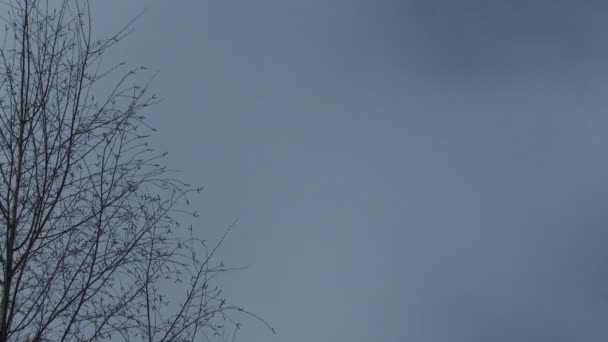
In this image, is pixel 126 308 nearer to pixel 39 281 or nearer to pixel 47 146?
pixel 39 281

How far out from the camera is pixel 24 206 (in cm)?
720

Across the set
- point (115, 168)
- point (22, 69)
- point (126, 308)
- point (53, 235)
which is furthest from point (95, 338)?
point (22, 69)

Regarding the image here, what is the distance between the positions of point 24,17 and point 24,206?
1.57 m

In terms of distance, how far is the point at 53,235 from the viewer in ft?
23.7

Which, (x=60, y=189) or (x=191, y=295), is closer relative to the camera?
(x=60, y=189)

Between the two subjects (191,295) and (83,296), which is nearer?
(83,296)

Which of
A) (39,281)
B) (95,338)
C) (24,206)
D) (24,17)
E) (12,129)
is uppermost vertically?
(24,17)

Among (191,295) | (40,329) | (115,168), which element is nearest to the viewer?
(40,329)

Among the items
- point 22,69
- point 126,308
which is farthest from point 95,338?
point 22,69

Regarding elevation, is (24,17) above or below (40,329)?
above

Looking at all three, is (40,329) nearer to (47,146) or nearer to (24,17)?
(47,146)

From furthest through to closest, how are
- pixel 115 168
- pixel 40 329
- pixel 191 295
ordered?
pixel 191 295 → pixel 115 168 → pixel 40 329

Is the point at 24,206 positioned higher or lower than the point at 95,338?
higher

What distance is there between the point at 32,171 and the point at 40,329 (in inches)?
48.9
